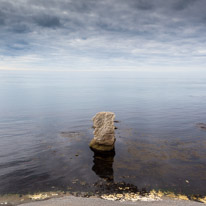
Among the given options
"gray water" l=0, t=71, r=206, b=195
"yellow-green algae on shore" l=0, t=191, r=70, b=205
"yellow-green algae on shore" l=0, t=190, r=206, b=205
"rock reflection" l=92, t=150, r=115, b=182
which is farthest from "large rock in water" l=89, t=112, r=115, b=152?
"yellow-green algae on shore" l=0, t=191, r=70, b=205

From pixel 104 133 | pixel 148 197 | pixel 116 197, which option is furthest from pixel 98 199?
pixel 104 133

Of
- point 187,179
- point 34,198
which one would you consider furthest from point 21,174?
point 187,179

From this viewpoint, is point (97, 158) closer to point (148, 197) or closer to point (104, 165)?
point (104, 165)

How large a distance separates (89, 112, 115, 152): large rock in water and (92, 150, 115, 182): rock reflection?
85cm

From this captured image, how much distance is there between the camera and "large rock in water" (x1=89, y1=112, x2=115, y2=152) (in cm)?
2269

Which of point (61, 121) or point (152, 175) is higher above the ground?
point (61, 121)

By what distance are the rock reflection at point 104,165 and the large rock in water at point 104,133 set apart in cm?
85

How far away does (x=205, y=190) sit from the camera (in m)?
14.5

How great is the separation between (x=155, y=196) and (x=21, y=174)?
1332cm

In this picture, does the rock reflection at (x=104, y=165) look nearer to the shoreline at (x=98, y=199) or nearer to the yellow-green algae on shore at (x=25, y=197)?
the shoreline at (x=98, y=199)

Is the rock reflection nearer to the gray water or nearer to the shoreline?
the gray water

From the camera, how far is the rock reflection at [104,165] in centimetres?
1698

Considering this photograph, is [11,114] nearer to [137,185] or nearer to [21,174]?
[21,174]

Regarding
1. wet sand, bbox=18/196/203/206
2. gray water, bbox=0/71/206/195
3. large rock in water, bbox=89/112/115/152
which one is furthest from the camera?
large rock in water, bbox=89/112/115/152
